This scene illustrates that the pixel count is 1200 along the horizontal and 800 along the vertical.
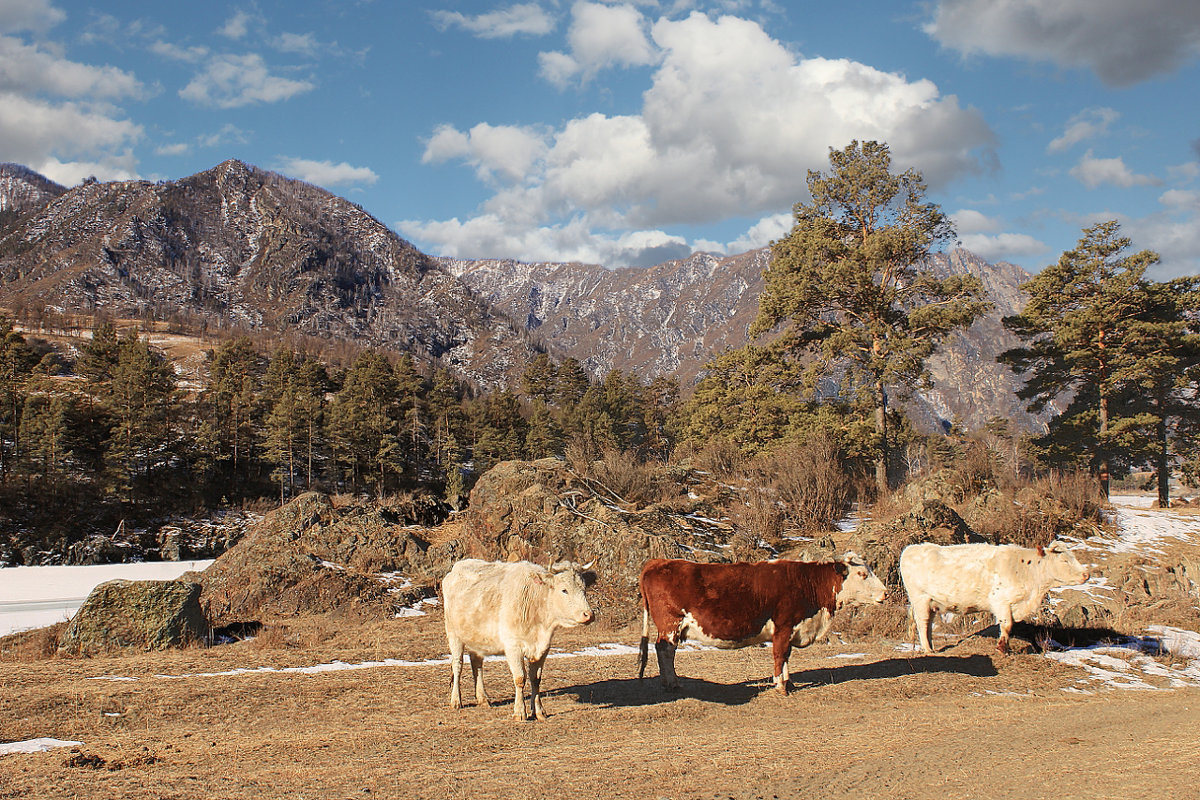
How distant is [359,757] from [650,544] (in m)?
10.6

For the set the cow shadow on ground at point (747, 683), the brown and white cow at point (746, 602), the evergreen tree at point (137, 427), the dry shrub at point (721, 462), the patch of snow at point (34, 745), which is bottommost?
the cow shadow on ground at point (747, 683)

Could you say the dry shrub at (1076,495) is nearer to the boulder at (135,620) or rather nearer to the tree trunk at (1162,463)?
the tree trunk at (1162,463)

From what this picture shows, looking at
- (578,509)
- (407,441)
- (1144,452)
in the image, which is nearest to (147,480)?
(407,441)

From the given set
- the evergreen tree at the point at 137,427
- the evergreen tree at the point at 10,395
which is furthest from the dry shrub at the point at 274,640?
the evergreen tree at the point at 10,395

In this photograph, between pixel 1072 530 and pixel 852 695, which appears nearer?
pixel 852 695

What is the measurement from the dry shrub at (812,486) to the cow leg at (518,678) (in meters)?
14.5

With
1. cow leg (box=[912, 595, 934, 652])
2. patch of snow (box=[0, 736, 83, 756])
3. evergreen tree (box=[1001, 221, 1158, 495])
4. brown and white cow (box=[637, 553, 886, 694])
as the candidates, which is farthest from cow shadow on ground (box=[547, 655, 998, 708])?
evergreen tree (box=[1001, 221, 1158, 495])

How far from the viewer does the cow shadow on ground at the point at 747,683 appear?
785 centimetres

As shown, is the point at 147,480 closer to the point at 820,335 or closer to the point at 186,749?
the point at 820,335

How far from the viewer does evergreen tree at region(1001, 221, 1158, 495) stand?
107ft

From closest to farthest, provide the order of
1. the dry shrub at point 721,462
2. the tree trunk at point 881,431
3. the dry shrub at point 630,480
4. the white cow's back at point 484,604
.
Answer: the white cow's back at point 484,604 < the dry shrub at point 630,480 < the tree trunk at point 881,431 < the dry shrub at point 721,462

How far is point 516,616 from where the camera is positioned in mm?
7227

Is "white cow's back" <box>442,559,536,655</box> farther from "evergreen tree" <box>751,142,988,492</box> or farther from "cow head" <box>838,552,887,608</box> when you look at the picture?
"evergreen tree" <box>751,142,988,492</box>

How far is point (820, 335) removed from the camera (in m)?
29.6
